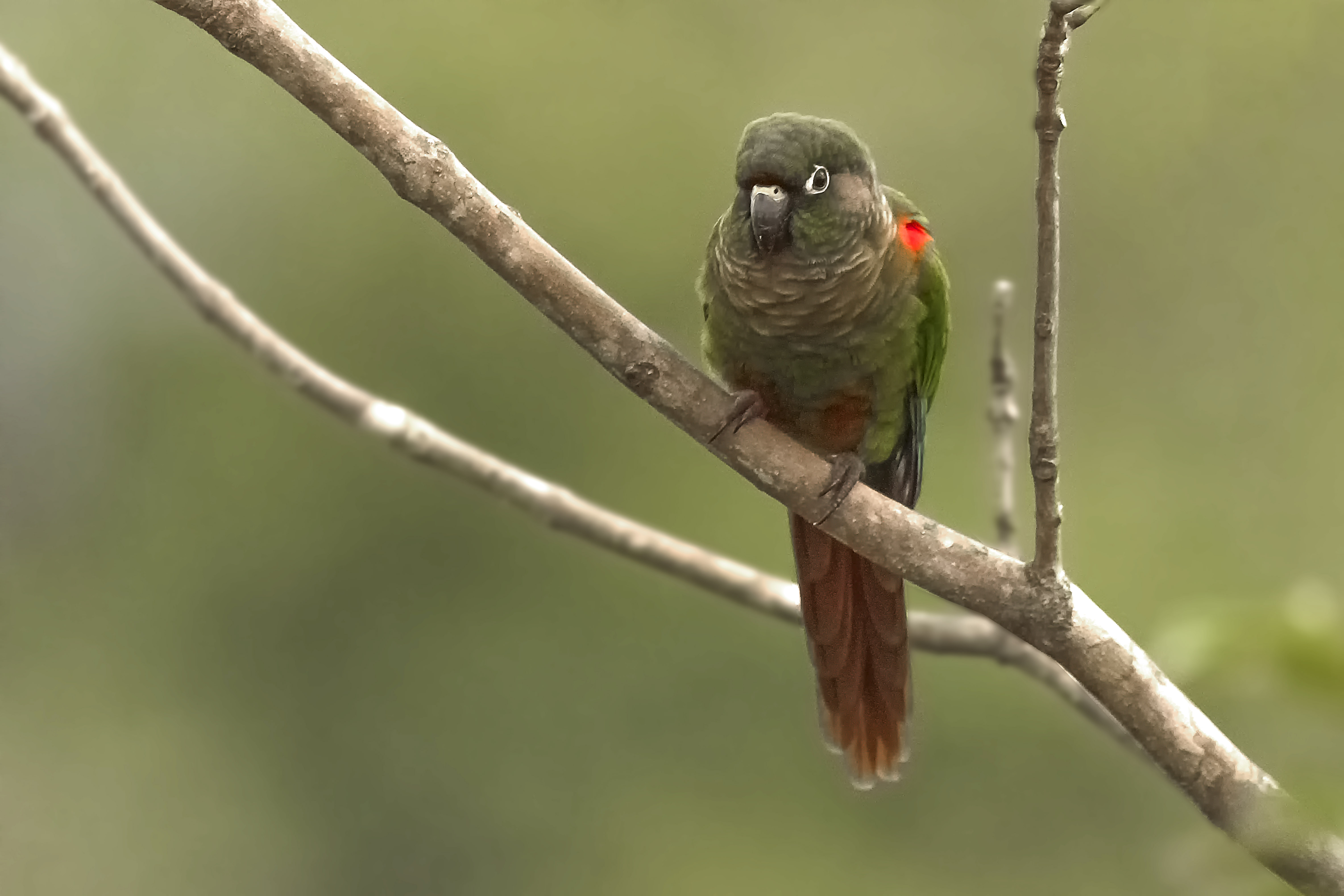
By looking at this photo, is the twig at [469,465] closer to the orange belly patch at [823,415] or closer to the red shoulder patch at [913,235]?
the orange belly patch at [823,415]

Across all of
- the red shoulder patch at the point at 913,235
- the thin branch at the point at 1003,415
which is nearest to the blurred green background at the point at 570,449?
the thin branch at the point at 1003,415

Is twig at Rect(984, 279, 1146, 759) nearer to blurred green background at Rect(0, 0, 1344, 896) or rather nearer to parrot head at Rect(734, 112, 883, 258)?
parrot head at Rect(734, 112, 883, 258)

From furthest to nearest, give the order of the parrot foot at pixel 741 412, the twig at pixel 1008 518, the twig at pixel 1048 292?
1. the twig at pixel 1008 518
2. the parrot foot at pixel 741 412
3. the twig at pixel 1048 292

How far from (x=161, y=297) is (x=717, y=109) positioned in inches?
40.7

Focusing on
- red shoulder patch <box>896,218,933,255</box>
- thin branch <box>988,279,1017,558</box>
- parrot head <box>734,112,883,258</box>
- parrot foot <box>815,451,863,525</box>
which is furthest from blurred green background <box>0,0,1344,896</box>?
parrot foot <box>815,451,863,525</box>

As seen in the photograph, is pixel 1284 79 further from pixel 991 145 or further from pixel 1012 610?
pixel 1012 610

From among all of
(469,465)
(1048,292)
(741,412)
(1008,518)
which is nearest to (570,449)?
(469,465)

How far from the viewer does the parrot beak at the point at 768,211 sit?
105 cm

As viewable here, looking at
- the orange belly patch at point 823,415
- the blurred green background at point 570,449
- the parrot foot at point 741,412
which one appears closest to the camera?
the parrot foot at point 741,412

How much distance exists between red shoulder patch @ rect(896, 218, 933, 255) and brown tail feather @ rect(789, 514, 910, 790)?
1.02ft

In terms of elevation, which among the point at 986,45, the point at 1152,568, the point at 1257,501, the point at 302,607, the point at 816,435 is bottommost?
the point at 302,607

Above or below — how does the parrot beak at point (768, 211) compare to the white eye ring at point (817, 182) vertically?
below

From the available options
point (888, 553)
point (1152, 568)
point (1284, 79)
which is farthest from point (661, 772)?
point (1284, 79)

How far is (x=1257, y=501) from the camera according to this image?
6.80 ft
